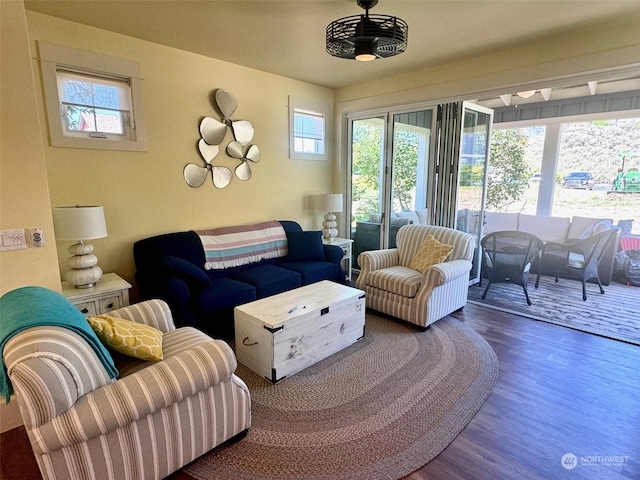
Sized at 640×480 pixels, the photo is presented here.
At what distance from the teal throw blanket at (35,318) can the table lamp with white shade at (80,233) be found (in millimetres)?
950

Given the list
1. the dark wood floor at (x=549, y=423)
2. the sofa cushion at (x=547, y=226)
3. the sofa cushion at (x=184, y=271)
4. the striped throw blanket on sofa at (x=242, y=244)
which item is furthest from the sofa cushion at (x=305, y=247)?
the sofa cushion at (x=547, y=226)

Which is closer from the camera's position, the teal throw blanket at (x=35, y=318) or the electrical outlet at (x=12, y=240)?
the teal throw blanket at (x=35, y=318)

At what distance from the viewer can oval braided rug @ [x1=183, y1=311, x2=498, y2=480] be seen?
1.79 metres

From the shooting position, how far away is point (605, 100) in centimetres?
518

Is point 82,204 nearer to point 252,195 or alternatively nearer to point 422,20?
point 252,195

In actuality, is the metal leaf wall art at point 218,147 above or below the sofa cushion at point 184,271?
above

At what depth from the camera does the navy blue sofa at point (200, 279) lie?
9.62 feet

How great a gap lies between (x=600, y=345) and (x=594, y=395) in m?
0.92

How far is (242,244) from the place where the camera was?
152 inches

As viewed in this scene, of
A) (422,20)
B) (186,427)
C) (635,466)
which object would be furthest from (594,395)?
(422,20)

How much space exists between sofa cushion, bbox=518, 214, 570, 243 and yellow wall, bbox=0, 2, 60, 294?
6212mm

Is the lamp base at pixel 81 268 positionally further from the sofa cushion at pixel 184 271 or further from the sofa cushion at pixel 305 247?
the sofa cushion at pixel 305 247

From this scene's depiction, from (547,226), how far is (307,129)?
4.07 m

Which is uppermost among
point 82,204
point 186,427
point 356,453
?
point 82,204
